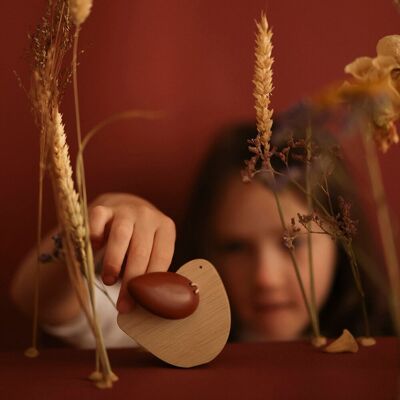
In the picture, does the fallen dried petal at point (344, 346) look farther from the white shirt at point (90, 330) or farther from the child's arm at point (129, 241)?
the white shirt at point (90, 330)

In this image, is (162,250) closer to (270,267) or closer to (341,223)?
(341,223)

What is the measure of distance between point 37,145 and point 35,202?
10 cm

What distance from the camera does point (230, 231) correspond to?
1.14 metres

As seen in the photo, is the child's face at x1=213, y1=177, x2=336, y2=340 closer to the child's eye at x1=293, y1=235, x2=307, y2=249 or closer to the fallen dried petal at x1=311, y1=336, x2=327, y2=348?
the child's eye at x1=293, y1=235, x2=307, y2=249

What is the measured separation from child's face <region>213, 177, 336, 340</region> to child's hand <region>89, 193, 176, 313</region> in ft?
1.56

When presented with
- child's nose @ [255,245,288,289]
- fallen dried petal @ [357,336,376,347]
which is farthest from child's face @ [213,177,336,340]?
fallen dried petal @ [357,336,376,347]

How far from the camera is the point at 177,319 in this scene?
510 mm

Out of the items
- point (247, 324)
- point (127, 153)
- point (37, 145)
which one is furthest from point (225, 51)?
point (247, 324)

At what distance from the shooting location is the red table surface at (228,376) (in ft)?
1.48

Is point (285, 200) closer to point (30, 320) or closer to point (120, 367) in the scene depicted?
point (30, 320)

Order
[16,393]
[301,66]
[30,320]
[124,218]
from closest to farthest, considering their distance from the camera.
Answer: [16,393] → [124,218] → [301,66] → [30,320]

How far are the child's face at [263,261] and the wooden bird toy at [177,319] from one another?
53 centimetres

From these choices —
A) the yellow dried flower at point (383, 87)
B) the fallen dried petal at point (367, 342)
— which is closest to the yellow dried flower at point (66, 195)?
the yellow dried flower at point (383, 87)

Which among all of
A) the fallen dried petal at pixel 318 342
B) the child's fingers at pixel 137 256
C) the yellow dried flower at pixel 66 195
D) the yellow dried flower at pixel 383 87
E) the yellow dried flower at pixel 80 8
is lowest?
the fallen dried petal at pixel 318 342
